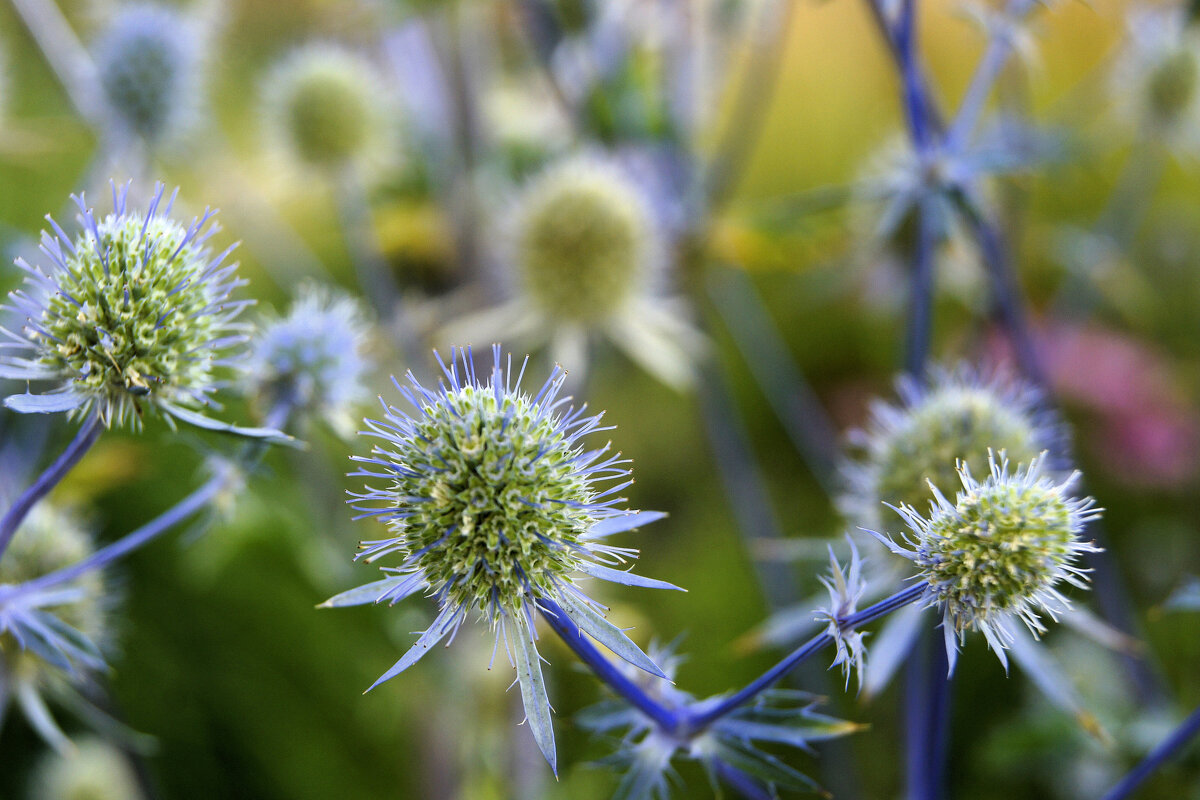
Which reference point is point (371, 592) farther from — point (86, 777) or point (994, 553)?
point (86, 777)

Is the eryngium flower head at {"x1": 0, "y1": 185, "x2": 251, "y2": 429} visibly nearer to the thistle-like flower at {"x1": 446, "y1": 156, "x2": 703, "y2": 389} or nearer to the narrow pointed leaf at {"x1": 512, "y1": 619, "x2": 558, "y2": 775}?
the narrow pointed leaf at {"x1": 512, "y1": 619, "x2": 558, "y2": 775}

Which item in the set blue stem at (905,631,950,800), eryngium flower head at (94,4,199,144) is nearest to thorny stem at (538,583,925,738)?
blue stem at (905,631,950,800)

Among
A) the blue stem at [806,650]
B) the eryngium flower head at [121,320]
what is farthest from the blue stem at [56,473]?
the blue stem at [806,650]

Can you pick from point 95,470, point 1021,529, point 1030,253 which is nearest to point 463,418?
point 1021,529

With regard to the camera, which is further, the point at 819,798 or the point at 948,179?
the point at 819,798

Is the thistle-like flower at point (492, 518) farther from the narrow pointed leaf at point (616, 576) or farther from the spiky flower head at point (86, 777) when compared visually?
the spiky flower head at point (86, 777)

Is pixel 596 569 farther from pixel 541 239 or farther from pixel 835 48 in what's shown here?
pixel 835 48
